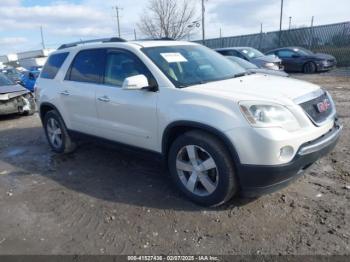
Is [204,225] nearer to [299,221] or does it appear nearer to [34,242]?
[299,221]

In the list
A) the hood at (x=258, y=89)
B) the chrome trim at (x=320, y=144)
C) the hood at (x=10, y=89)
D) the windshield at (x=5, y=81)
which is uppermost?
the hood at (x=258, y=89)

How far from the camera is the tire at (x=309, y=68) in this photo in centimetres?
1802

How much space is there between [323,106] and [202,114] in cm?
134

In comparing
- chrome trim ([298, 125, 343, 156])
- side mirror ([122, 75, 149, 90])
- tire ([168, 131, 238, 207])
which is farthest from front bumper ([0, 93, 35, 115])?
chrome trim ([298, 125, 343, 156])

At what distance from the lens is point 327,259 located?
289cm

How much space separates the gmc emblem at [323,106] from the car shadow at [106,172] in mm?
1269

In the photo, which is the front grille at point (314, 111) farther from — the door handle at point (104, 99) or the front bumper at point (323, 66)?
the front bumper at point (323, 66)

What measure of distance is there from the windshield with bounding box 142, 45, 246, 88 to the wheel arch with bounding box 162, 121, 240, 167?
0.47 metres

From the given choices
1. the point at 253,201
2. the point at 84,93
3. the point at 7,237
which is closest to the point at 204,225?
the point at 253,201

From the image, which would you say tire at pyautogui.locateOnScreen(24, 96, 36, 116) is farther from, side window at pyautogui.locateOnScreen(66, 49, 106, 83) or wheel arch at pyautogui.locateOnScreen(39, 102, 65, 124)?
side window at pyautogui.locateOnScreen(66, 49, 106, 83)

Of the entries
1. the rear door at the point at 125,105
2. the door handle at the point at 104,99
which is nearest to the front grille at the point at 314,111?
the rear door at the point at 125,105

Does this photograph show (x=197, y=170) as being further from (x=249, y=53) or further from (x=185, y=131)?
(x=249, y=53)

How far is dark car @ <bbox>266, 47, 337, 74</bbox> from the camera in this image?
17922mm

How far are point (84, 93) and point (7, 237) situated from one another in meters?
2.25
